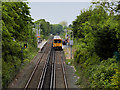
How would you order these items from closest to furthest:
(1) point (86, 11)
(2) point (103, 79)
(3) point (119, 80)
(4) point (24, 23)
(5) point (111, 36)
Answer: (3) point (119, 80)
(2) point (103, 79)
(5) point (111, 36)
(4) point (24, 23)
(1) point (86, 11)

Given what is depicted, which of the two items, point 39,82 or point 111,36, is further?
point 39,82

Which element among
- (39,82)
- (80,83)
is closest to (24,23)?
(39,82)

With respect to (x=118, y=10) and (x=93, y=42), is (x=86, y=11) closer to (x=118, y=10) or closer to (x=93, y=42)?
(x=93, y=42)

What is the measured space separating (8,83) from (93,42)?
28.6 ft

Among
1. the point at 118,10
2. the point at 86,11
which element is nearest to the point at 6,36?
the point at 118,10

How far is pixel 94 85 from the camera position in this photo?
13172 millimetres

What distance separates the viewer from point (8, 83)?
54.0 feet

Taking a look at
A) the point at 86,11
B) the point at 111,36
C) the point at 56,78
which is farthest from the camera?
the point at 86,11

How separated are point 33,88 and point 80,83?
4233mm

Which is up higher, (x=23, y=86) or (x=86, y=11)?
(x=86, y=11)

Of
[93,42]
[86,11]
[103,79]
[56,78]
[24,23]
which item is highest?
[86,11]

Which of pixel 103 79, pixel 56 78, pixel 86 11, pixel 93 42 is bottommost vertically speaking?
pixel 56 78

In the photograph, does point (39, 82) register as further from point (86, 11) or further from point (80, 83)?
point (86, 11)

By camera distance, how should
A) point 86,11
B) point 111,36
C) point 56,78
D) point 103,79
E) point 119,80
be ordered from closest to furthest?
1. point 119,80
2. point 103,79
3. point 111,36
4. point 56,78
5. point 86,11
